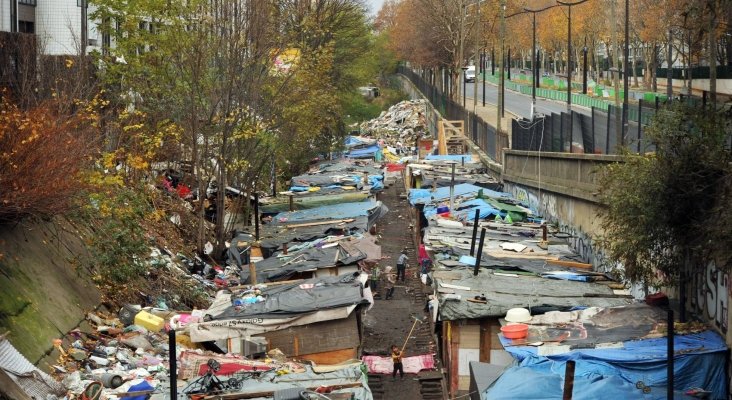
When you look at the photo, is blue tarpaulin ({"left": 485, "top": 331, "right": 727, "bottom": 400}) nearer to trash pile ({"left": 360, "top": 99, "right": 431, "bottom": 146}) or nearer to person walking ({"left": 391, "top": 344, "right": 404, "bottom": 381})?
person walking ({"left": 391, "top": 344, "right": 404, "bottom": 381})

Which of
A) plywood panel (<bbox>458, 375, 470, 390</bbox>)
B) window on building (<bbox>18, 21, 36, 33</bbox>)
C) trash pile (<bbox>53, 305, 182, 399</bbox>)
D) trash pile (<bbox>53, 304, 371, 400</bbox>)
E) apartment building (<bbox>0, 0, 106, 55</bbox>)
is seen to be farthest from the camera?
apartment building (<bbox>0, 0, 106, 55</bbox>)

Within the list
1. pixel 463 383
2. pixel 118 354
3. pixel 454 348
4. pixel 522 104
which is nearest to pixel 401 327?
pixel 463 383

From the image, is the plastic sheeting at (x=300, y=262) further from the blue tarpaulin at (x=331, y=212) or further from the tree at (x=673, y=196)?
the tree at (x=673, y=196)

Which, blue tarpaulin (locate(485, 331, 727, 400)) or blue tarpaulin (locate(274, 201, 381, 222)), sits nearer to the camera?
blue tarpaulin (locate(485, 331, 727, 400))

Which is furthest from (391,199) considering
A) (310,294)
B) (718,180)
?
(718,180)

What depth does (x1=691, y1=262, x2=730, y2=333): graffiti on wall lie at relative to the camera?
682 inches

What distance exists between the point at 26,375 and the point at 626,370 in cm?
930

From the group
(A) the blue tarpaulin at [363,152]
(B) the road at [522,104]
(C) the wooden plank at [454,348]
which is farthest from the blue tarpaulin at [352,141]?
(C) the wooden plank at [454,348]

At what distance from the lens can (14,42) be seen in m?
32.6

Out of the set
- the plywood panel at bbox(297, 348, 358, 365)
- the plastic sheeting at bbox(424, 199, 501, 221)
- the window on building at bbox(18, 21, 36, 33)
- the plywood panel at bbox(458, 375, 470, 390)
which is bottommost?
the plywood panel at bbox(458, 375, 470, 390)

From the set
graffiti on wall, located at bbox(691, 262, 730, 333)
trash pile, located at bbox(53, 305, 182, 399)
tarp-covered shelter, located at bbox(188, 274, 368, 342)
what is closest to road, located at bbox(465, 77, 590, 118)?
tarp-covered shelter, located at bbox(188, 274, 368, 342)

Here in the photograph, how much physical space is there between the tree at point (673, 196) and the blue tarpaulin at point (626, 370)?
5.08 feet

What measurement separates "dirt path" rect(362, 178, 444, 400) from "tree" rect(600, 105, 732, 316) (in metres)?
5.56

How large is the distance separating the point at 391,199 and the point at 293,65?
11880 millimetres
